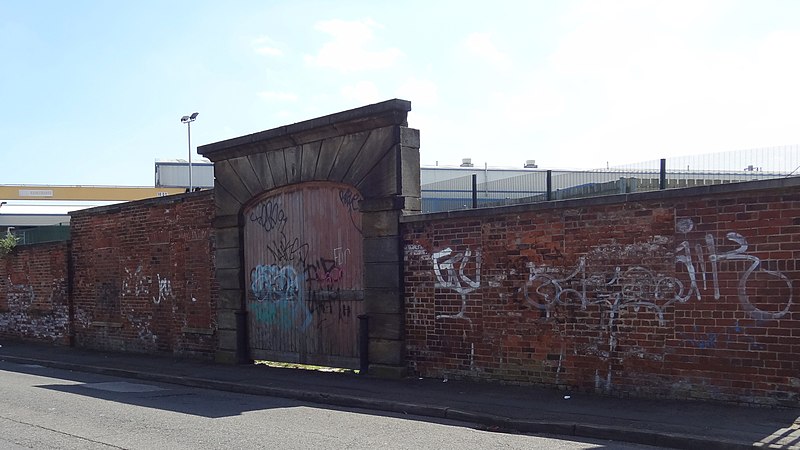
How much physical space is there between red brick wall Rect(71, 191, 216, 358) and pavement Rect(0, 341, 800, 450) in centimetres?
191

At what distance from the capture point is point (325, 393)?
1063 cm

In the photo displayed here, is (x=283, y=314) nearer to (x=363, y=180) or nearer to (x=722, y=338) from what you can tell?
(x=363, y=180)

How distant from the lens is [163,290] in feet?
53.8

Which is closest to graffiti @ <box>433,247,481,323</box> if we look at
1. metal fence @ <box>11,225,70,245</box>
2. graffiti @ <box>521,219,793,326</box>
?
graffiti @ <box>521,219,793,326</box>

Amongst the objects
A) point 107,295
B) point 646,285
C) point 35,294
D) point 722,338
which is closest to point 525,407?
point 646,285

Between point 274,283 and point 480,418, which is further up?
point 274,283

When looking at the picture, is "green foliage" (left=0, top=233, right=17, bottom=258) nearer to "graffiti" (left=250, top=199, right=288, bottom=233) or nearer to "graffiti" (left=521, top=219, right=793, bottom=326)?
"graffiti" (left=250, top=199, right=288, bottom=233)

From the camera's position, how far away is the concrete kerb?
7.16 meters

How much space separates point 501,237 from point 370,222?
245 centimetres

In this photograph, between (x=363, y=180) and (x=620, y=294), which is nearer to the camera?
(x=620, y=294)

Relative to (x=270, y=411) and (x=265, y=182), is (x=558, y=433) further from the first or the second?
(x=265, y=182)

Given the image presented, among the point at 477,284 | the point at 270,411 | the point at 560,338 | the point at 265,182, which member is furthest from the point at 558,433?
the point at 265,182

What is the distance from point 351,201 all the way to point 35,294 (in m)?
12.5

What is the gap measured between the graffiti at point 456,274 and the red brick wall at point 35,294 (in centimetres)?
1228
